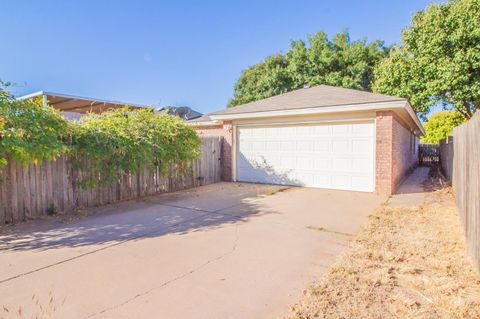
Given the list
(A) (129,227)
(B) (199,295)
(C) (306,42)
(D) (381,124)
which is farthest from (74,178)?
(C) (306,42)

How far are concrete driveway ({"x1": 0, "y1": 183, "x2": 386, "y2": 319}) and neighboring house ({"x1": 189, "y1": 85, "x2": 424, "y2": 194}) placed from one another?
2.30 m

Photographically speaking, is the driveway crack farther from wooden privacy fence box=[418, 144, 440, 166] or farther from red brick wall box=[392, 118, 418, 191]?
wooden privacy fence box=[418, 144, 440, 166]

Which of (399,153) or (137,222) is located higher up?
(399,153)

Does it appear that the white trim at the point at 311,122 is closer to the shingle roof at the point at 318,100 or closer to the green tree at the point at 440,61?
the shingle roof at the point at 318,100

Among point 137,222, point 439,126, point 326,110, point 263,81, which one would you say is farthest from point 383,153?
point 439,126

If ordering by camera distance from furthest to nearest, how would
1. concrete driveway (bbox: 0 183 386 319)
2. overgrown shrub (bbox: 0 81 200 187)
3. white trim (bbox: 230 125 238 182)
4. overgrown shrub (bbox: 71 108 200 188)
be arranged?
white trim (bbox: 230 125 238 182), overgrown shrub (bbox: 71 108 200 188), overgrown shrub (bbox: 0 81 200 187), concrete driveway (bbox: 0 183 386 319)

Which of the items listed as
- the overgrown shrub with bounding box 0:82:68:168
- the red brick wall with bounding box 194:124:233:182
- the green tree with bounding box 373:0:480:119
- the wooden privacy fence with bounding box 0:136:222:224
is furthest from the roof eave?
Answer: the green tree with bounding box 373:0:480:119

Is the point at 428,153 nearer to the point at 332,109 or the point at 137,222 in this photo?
the point at 332,109

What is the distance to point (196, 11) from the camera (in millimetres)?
14258

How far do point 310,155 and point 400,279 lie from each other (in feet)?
21.8

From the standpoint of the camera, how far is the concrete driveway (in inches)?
104

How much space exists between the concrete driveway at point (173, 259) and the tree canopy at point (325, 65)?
1725 centimetres

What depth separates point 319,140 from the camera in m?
9.30

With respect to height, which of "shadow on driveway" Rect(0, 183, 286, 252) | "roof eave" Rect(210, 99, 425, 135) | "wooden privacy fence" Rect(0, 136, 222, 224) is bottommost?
"shadow on driveway" Rect(0, 183, 286, 252)
